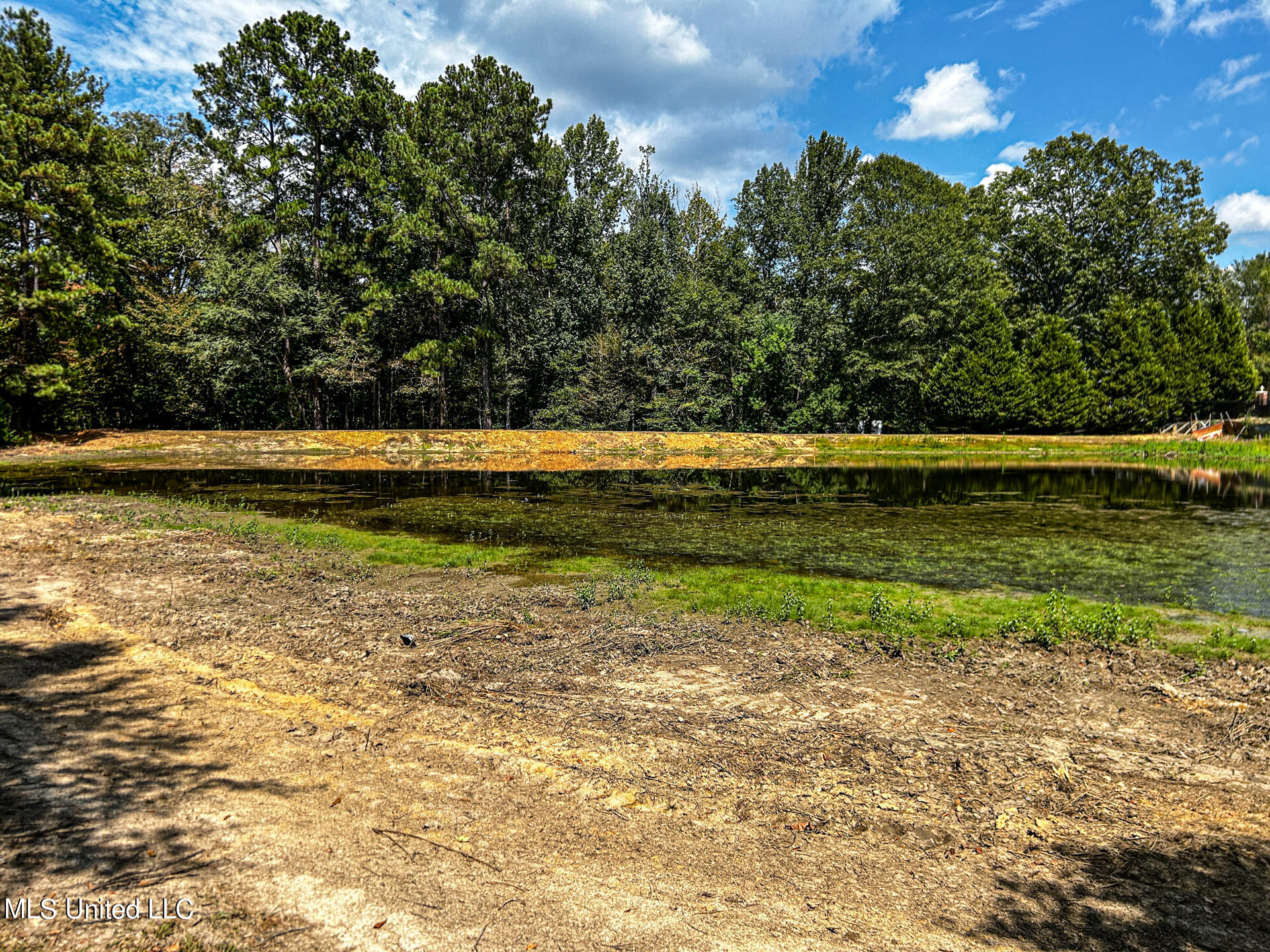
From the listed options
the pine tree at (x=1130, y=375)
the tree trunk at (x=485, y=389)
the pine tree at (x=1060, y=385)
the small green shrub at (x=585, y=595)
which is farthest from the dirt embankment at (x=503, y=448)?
the small green shrub at (x=585, y=595)

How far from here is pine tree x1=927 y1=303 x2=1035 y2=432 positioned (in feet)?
137

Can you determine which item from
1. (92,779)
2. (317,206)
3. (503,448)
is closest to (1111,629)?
(92,779)

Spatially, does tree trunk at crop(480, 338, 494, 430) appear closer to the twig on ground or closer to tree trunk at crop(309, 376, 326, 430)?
tree trunk at crop(309, 376, 326, 430)

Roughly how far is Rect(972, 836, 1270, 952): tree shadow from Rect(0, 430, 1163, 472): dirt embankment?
24.9 meters

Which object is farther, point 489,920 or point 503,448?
point 503,448

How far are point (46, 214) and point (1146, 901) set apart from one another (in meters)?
40.4

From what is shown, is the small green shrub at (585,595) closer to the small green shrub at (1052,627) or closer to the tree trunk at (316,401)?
the small green shrub at (1052,627)

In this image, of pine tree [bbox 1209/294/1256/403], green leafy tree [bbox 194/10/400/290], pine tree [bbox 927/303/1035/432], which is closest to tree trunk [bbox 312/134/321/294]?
green leafy tree [bbox 194/10/400/290]

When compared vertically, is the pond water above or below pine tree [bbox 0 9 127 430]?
below

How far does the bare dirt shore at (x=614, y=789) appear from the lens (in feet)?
9.57

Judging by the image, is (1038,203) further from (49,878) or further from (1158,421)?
(49,878)

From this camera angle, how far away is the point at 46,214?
2802 cm

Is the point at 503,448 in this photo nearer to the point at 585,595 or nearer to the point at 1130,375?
the point at 585,595

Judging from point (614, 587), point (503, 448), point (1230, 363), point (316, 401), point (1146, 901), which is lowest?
point (1146, 901)
